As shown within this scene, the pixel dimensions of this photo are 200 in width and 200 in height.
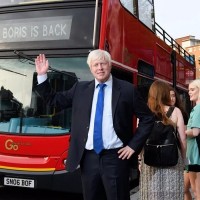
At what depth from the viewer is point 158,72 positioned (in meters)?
9.09

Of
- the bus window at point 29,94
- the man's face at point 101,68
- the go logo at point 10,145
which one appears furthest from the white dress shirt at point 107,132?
the go logo at point 10,145

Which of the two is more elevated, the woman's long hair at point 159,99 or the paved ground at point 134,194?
the woman's long hair at point 159,99

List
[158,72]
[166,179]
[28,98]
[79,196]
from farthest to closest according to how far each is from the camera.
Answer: [158,72]
[79,196]
[28,98]
[166,179]

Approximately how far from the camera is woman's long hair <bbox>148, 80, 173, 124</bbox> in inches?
164

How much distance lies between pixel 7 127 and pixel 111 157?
3.38 meters

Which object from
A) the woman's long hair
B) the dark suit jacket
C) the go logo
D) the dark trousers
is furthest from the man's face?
the go logo

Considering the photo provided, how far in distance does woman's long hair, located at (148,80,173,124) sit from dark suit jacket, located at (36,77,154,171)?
73 cm

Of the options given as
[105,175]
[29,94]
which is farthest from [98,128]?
[29,94]

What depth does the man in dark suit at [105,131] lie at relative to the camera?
130 inches

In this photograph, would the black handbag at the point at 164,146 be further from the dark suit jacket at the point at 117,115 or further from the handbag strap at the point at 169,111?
the dark suit jacket at the point at 117,115

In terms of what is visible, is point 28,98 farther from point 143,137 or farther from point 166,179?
point 143,137

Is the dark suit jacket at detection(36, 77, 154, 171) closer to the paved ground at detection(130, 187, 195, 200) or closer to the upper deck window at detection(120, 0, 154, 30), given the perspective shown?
the paved ground at detection(130, 187, 195, 200)

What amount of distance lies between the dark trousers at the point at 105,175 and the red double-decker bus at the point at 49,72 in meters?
2.41

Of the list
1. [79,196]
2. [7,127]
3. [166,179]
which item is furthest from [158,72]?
[166,179]
